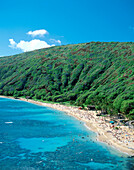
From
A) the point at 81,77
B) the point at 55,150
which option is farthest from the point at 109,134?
the point at 81,77

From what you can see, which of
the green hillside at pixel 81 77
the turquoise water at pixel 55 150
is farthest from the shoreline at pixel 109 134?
the green hillside at pixel 81 77

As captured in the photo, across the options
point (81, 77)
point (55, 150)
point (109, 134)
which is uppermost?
point (81, 77)

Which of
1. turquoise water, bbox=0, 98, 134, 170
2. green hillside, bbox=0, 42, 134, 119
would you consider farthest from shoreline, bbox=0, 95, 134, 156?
green hillside, bbox=0, 42, 134, 119

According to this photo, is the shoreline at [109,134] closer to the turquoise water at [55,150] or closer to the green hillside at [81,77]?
the turquoise water at [55,150]

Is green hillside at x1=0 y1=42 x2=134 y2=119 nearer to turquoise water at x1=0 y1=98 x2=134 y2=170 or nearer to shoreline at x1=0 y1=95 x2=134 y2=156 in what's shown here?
shoreline at x1=0 y1=95 x2=134 y2=156

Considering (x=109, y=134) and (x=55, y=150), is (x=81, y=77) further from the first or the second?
(x=55, y=150)

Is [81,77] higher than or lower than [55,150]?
higher

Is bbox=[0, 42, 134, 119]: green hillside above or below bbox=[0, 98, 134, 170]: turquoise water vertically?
above
